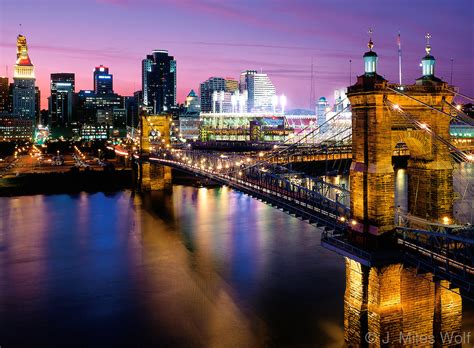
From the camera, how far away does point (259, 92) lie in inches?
7411

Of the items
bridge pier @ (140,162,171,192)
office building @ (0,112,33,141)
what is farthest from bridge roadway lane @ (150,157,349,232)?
office building @ (0,112,33,141)

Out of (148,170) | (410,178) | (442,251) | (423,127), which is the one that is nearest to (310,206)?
(410,178)

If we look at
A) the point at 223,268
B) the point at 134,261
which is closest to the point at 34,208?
the point at 134,261

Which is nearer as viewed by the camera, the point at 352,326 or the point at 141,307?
the point at 352,326

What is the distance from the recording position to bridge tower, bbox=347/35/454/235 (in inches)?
697

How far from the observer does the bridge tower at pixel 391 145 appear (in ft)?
58.1

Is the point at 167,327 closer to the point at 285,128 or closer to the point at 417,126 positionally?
the point at 417,126

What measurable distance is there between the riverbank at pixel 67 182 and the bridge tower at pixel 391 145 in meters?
56.9

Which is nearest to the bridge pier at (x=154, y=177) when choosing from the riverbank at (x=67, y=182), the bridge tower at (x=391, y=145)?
the riverbank at (x=67, y=182)

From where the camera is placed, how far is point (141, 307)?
24719 millimetres

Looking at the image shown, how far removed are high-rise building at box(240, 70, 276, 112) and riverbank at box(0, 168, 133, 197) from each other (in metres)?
109

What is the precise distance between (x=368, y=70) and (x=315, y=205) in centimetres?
1008

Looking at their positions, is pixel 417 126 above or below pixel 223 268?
above

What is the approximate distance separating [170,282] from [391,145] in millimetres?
15539
